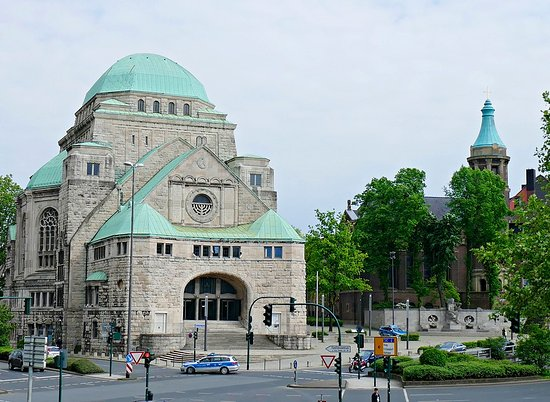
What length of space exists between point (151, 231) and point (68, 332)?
14444 millimetres

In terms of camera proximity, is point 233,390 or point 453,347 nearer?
point 233,390

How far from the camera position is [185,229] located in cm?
7931

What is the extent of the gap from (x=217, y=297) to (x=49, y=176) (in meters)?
21.6

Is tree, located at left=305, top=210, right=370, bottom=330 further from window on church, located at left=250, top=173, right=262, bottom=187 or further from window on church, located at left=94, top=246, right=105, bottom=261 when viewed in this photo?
window on church, located at left=94, top=246, right=105, bottom=261

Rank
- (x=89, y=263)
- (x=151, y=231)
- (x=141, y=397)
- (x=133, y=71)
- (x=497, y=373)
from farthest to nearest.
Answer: (x=133, y=71)
(x=89, y=263)
(x=151, y=231)
(x=497, y=373)
(x=141, y=397)

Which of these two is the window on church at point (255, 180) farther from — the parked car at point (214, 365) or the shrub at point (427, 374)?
the shrub at point (427, 374)

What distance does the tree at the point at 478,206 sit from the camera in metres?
94.5

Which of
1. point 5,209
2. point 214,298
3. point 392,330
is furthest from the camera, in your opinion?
point 5,209

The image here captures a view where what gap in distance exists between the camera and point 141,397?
44094 mm

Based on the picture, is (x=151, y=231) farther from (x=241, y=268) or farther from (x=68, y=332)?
(x=68, y=332)

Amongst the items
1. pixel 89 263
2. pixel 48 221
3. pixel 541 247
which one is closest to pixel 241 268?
pixel 89 263

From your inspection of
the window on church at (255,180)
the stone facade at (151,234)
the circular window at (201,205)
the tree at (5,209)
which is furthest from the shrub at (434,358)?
the tree at (5,209)

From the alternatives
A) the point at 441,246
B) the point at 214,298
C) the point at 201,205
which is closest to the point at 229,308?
the point at 214,298

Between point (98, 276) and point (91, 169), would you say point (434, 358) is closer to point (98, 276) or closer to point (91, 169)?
point (98, 276)
